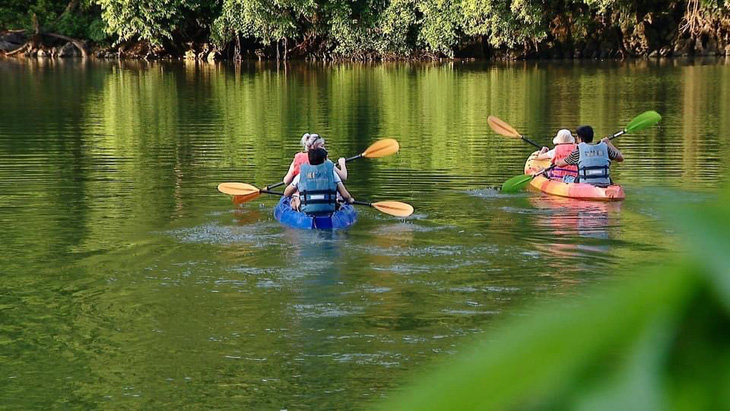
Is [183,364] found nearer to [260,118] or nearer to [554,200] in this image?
[554,200]

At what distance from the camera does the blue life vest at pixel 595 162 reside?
15664 millimetres

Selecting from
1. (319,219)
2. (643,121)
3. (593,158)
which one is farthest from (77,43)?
(319,219)

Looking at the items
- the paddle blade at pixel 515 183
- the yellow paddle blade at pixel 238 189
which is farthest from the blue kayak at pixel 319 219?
the paddle blade at pixel 515 183

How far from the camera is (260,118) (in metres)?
29.6

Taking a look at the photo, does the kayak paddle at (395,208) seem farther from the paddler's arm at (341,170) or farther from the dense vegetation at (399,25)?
the dense vegetation at (399,25)

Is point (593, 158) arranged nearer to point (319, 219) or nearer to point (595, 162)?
Answer: point (595, 162)

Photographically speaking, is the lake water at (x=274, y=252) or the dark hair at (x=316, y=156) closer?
the lake water at (x=274, y=252)

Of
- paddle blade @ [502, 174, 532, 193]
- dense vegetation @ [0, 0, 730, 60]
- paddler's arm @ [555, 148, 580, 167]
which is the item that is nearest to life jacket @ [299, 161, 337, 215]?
paddle blade @ [502, 174, 532, 193]

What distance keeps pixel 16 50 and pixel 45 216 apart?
4749 centimetres

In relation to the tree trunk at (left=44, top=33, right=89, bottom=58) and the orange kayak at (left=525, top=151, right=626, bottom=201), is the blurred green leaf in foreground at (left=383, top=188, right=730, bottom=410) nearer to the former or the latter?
the orange kayak at (left=525, top=151, right=626, bottom=201)

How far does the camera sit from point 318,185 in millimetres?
13695

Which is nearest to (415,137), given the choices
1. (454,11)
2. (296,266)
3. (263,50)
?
(296,266)

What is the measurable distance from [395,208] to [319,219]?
4.02ft

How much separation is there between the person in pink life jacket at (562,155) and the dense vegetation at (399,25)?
34828mm
